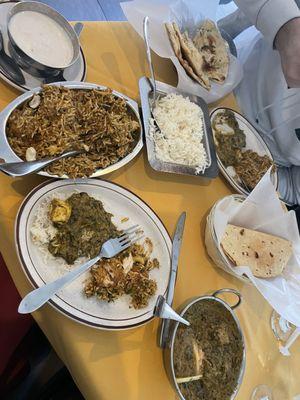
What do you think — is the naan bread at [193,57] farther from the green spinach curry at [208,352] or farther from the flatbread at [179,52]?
the green spinach curry at [208,352]

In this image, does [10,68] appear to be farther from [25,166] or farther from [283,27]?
[283,27]

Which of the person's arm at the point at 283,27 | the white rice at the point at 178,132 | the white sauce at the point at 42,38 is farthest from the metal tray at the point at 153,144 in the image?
the person's arm at the point at 283,27

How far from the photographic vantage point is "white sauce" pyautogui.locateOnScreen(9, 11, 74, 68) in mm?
1069

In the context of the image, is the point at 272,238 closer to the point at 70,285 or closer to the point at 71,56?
the point at 70,285

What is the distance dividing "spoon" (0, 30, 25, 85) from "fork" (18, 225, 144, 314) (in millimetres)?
488

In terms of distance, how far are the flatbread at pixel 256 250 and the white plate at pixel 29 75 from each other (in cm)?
63

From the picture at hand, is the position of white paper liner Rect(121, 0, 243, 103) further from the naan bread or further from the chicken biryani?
the chicken biryani

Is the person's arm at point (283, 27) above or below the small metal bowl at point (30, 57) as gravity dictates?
below

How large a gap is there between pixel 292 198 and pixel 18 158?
4.20 feet

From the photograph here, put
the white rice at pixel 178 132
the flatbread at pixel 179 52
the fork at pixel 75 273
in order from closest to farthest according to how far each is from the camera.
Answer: the fork at pixel 75 273 < the white rice at pixel 178 132 < the flatbread at pixel 179 52

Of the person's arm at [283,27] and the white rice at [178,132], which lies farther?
the person's arm at [283,27]

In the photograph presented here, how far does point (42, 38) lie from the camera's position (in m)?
1.12

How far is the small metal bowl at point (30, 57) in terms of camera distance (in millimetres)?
1039

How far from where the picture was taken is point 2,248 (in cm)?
92
